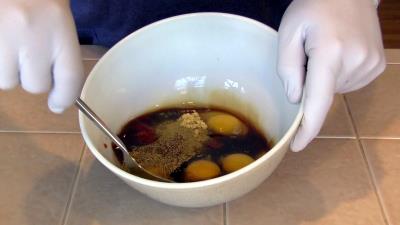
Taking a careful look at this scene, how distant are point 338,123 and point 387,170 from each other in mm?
86

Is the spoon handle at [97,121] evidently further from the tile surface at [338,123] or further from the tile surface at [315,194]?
the tile surface at [338,123]

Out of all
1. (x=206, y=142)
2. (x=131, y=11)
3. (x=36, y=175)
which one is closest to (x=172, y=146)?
(x=206, y=142)

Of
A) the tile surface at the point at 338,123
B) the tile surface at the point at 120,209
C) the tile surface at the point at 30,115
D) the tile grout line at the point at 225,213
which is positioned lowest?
the tile surface at the point at 30,115

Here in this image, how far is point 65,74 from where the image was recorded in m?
0.46

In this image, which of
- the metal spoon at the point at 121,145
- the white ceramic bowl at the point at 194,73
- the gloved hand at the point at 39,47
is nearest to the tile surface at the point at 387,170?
the white ceramic bowl at the point at 194,73

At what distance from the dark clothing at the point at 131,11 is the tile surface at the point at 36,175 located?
0.20 meters

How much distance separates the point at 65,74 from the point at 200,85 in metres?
0.22

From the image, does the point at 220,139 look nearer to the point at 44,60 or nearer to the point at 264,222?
the point at 264,222

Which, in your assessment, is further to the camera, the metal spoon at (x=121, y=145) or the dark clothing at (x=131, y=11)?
the dark clothing at (x=131, y=11)

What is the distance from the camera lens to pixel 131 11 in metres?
0.73

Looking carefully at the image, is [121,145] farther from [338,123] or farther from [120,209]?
[338,123]

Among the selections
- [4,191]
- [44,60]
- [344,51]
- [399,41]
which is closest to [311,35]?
[344,51]

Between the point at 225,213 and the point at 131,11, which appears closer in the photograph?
the point at 225,213

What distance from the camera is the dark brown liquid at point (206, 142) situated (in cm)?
54
